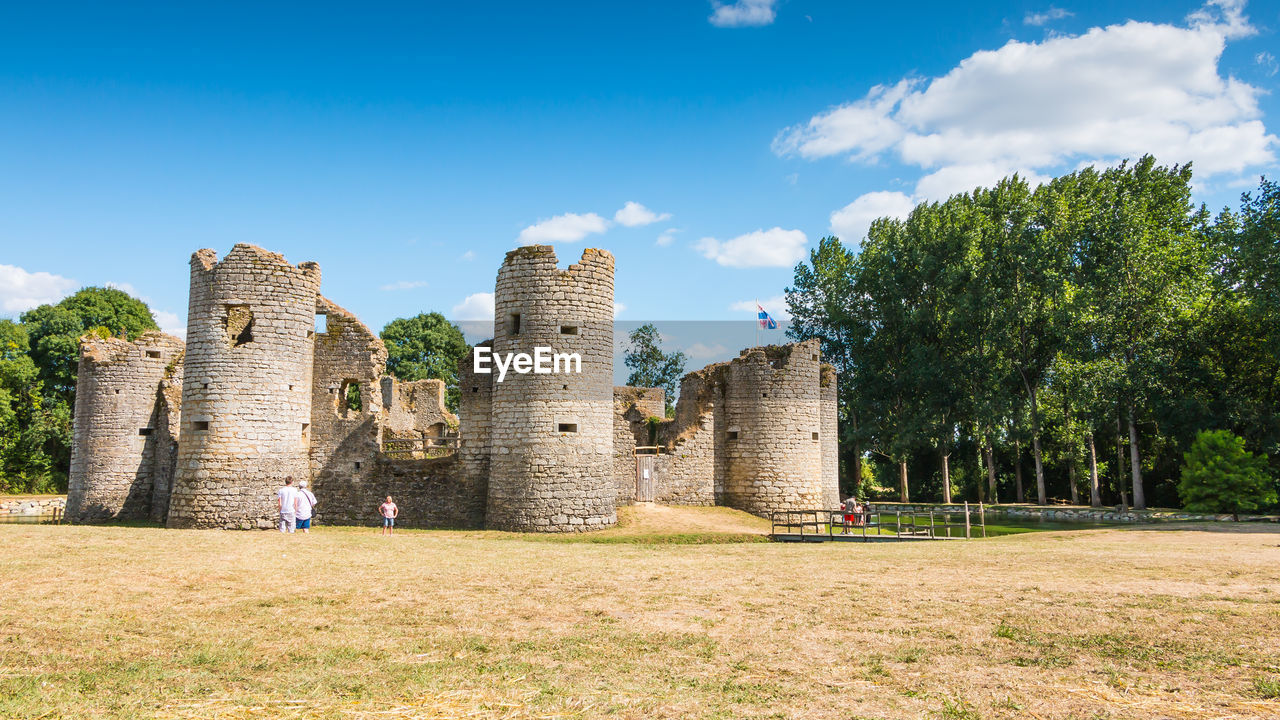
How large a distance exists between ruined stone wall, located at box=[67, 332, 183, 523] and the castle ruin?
0.05m

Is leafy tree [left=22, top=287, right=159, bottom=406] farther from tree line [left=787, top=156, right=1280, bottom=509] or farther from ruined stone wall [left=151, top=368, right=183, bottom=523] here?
tree line [left=787, top=156, right=1280, bottom=509]

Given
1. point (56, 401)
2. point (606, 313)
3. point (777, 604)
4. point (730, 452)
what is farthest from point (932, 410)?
point (56, 401)

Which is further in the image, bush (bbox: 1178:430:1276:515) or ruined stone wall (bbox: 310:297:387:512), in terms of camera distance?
bush (bbox: 1178:430:1276:515)

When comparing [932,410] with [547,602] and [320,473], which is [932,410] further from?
[547,602]

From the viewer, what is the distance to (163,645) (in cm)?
848

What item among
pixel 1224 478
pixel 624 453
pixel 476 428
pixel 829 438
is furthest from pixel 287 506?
pixel 1224 478

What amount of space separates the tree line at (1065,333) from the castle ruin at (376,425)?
13233 mm

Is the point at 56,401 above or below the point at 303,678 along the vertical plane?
above

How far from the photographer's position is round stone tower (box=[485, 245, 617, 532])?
22.3m

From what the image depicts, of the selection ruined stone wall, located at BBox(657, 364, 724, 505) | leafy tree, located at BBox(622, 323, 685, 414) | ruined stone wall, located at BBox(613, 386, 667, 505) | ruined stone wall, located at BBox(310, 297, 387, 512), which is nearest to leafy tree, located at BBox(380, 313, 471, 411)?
leafy tree, located at BBox(622, 323, 685, 414)

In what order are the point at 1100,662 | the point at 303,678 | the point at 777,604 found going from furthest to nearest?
the point at 777,604
the point at 1100,662
the point at 303,678

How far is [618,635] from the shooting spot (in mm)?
9180

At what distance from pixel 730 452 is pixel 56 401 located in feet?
134

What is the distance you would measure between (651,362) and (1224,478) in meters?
40.6
